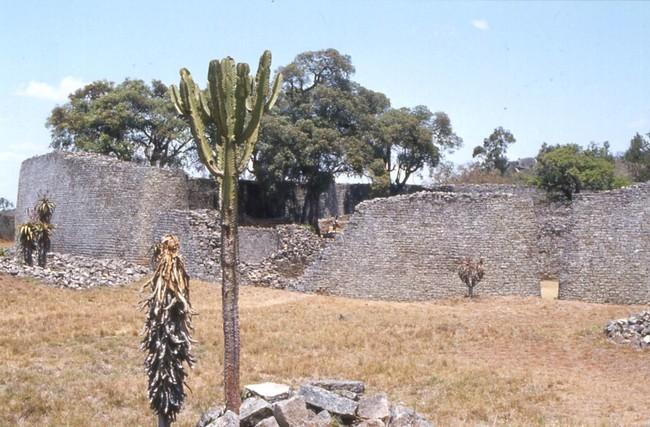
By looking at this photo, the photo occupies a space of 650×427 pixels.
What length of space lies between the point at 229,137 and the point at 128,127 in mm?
30066

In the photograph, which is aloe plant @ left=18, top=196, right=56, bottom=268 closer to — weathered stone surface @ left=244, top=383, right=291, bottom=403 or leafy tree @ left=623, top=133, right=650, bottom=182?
weathered stone surface @ left=244, top=383, right=291, bottom=403


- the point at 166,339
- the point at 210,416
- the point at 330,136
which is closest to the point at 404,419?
the point at 210,416

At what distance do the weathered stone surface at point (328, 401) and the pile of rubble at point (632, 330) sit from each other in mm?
7480

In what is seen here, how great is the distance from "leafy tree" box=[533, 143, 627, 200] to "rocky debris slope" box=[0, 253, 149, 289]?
66.5 feet

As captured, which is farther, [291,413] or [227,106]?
[227,106]

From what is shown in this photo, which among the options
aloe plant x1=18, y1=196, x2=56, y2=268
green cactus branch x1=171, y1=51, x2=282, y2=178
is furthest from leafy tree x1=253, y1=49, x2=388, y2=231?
green cactus branch x1=171, y1=51, x2=282, y2=178

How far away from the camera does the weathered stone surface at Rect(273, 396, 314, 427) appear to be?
8273mm

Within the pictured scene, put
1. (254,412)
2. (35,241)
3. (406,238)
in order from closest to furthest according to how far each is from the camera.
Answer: (254,412) → (406,238) → (35,241)

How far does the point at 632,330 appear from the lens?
14492 mm

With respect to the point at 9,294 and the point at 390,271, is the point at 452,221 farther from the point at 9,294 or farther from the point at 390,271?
the point at 9,294

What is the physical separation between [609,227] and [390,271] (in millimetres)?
6063

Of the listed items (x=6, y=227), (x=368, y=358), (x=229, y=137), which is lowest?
(x=368, y=358)

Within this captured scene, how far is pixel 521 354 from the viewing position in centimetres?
1381

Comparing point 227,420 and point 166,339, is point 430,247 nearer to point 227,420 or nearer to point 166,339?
point 227,420
